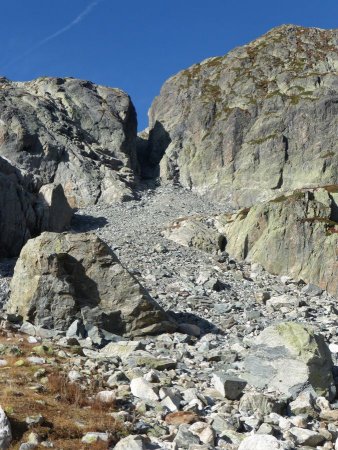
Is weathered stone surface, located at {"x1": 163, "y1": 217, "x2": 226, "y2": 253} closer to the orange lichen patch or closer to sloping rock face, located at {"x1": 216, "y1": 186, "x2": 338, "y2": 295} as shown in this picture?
sloping rock face, located at {"x1": 216, "y1": 186, "x2": 338, "y2": 295}

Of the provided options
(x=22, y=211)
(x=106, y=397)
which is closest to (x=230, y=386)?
(x=106, y=397)

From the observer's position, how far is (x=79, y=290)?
27.5 metres

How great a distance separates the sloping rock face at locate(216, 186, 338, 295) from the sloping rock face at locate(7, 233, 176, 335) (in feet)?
79.6

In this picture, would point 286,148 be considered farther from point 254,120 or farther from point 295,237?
point 295,237

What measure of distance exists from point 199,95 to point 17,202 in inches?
3059

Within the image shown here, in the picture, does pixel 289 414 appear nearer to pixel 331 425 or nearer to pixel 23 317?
pixel 331 425

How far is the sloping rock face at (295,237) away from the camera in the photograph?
46.8m

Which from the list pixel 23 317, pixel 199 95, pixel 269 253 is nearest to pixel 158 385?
pixel 23 317

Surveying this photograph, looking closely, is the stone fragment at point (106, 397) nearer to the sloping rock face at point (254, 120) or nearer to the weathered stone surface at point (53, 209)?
the weathered stone surface at point (53, 209)

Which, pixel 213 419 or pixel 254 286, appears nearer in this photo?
pixel 213 419

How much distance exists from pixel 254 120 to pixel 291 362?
312 ft

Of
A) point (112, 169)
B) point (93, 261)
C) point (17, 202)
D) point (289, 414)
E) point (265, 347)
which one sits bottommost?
point (289, 414)

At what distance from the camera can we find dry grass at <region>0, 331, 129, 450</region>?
11312mm

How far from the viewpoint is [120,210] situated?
80.4m
